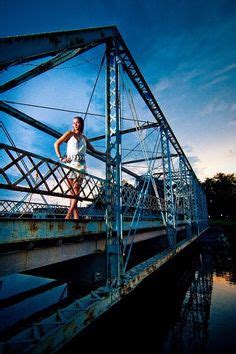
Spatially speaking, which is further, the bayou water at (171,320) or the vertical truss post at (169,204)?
the vertical truss post at (169,204)

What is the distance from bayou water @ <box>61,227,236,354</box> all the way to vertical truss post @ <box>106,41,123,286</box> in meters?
1.37

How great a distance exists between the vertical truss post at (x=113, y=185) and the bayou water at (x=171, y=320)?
1.37 meters

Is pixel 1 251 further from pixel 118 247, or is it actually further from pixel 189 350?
pixel 189 350

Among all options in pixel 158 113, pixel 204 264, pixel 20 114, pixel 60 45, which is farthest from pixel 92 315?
pixel 204 264

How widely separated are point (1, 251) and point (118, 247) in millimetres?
2626

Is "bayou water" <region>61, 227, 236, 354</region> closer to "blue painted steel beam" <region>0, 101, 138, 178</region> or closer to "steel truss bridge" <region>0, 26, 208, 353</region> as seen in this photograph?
"steel truss bridge" <region>0, 26, 208, 353</region>

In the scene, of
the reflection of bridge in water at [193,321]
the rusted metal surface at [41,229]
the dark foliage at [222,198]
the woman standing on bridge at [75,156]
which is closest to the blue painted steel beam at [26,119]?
the woman standing on bridge at [75,156]

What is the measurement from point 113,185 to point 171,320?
439cm

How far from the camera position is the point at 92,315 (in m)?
3.53

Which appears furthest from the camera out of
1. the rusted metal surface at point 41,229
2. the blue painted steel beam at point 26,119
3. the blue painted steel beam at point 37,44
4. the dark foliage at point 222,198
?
the dark foliage at point 222,198

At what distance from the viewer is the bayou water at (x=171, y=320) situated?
14.8ft

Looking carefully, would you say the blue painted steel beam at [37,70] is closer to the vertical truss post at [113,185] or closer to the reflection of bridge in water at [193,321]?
the vertical truss post at [113,185]

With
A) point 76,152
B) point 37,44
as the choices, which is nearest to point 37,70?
point 37,44

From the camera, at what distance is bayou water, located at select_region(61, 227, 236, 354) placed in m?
4.52
